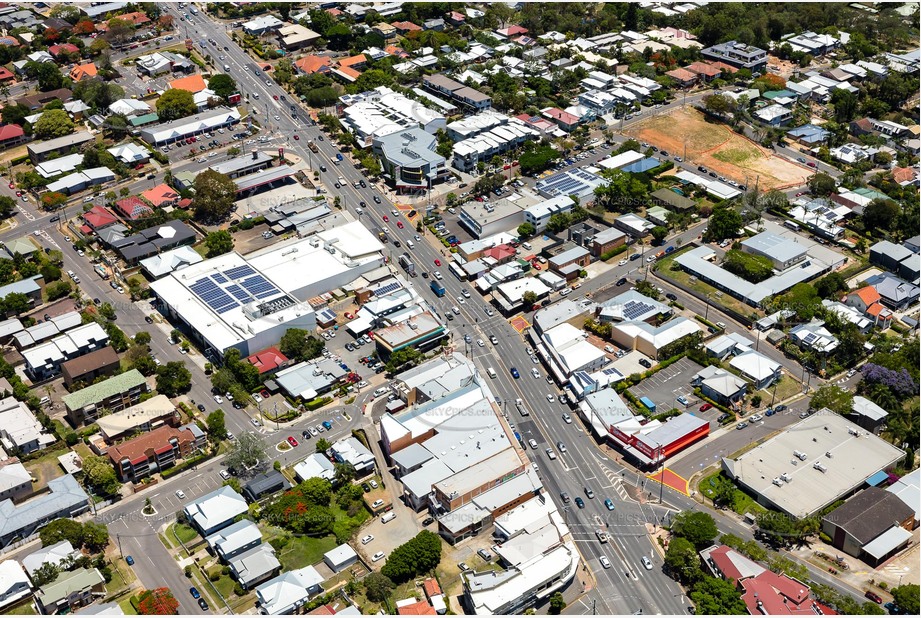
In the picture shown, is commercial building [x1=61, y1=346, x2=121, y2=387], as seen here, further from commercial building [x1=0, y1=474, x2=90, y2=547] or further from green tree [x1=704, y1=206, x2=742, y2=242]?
green tree [x1=704, y1=206, x2=742, y2=242]

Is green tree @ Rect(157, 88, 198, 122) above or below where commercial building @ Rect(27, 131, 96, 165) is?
above

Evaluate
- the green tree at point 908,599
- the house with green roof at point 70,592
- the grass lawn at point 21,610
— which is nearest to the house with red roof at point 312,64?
the house with green roof at point 70,592

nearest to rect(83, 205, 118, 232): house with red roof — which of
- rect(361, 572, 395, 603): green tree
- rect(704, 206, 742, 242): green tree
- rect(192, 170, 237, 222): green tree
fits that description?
rect(192, 170, 237, 222): green tree

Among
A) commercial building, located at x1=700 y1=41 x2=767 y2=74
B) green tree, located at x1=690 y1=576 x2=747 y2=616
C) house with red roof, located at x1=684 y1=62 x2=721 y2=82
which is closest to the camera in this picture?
green tree, located at x1=690 y1=576 x2=747 y2=616

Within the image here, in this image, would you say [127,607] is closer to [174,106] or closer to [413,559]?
[413,559]

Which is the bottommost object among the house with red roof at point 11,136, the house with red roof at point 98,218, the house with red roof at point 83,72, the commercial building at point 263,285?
the house with red roof at point 11,136

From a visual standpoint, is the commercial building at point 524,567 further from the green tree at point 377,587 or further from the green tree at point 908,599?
the green tree at point 908,599

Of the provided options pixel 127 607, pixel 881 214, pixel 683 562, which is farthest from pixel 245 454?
pixel 881 214
